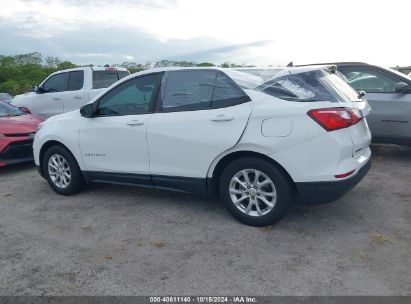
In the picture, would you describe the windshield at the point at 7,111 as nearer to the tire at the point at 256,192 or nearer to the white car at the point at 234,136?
the white car at the point at 234,136

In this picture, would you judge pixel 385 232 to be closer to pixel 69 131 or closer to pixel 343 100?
pixel 343 100

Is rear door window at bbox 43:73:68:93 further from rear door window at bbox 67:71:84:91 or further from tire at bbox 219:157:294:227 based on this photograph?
tire at bbox 219:157:294:227

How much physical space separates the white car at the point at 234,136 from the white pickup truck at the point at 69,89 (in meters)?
5.00

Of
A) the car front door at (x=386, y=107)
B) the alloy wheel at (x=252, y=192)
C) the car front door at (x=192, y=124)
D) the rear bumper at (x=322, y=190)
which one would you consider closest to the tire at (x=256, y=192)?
the alloy wheel at (x=252, y=192)

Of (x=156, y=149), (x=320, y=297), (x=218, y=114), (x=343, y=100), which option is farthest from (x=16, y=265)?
(x=343, y=100)

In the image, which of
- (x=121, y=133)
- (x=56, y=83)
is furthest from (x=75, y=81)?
(x=121, y=133)

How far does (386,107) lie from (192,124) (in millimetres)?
3941

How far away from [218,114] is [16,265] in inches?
93.7

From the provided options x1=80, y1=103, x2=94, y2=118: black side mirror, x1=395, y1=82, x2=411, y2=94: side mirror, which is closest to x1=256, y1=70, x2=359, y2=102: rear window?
x1=80, y1=103, x2=94, y2=118: black side mirror

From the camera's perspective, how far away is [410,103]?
6.04 metres

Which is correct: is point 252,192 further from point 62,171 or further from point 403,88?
point 403,88

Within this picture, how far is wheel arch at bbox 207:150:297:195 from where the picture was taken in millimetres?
3678

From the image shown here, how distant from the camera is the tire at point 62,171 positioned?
504cm

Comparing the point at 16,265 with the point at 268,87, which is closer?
the point at 16,265
